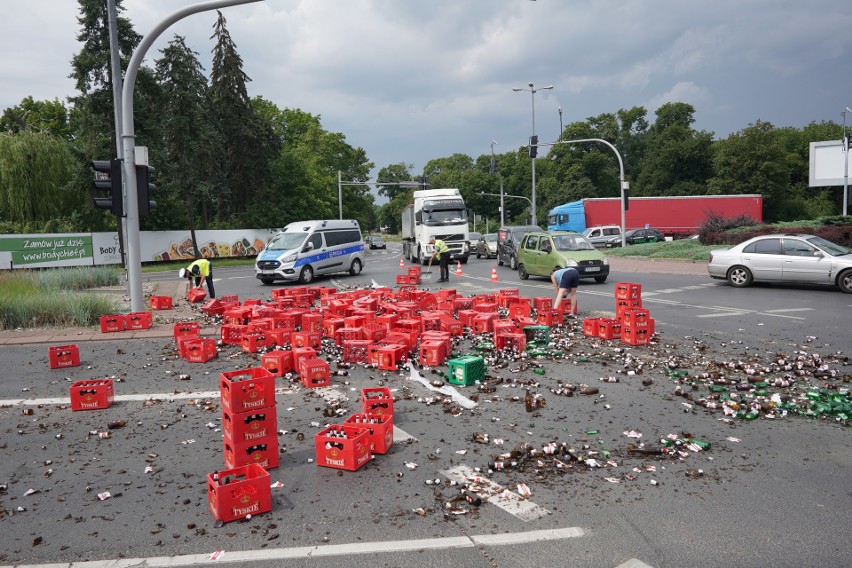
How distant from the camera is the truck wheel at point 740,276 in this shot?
17805 millimetres

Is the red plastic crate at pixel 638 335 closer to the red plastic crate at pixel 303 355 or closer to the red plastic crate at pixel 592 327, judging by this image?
the red plastic crate at pixel 592 327

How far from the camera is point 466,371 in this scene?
7.60m

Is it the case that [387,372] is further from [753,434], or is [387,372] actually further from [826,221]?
[826,221]

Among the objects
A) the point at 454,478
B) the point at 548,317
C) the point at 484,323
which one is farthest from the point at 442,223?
the point at 454,478

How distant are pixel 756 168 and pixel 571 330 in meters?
62.8

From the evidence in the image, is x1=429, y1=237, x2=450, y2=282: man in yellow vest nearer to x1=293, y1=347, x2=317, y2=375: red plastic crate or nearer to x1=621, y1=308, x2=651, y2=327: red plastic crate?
x1=621, y1=308, x2=651, y2=327: red plastic crate

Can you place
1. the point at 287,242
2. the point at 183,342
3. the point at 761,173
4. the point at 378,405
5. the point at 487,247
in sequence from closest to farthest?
the point at 378,405
the point at 183,342
the point at 287,242
the point at 487,247
the point at 761,173

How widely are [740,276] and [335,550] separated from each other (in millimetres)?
17433

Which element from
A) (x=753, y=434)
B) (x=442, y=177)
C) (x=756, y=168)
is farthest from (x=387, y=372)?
(x=442, y=177)

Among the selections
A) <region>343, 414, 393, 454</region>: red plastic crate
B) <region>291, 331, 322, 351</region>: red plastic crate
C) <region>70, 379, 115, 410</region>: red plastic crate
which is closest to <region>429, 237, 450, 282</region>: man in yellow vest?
<region>291, 331, 322, 351</region>: red plastic crate

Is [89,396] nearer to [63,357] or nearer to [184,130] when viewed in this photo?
[63,357]

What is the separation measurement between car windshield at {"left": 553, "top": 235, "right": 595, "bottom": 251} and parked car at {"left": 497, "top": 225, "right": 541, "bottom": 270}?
20.3 feet

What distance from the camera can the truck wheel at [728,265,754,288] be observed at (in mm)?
17805

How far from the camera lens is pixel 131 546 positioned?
3883mm
